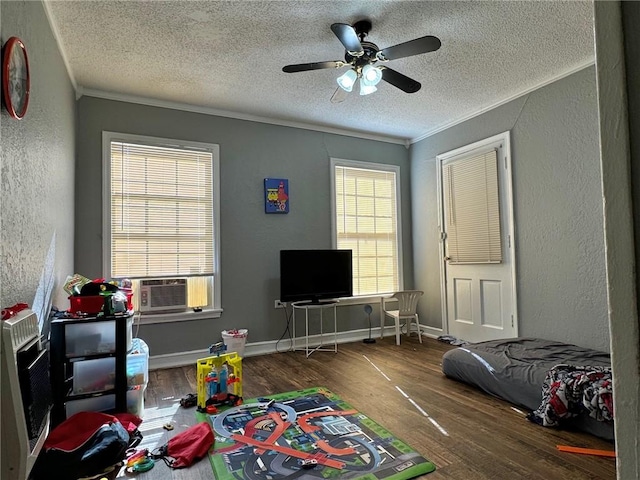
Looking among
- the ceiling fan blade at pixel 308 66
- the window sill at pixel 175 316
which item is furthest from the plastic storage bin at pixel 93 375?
the ceiling fan blade at pixel 308 66

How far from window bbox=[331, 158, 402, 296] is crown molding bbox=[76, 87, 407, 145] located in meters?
0.40

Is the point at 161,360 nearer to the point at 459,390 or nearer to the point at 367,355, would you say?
the point at 367,355

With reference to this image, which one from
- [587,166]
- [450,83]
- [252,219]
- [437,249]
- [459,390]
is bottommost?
[459,390]

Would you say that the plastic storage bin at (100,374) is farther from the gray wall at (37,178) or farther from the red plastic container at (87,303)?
the gray wall at (37,178)

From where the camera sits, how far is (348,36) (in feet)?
8.07

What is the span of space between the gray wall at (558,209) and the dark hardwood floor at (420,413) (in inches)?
47.6

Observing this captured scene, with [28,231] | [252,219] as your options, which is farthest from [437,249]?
[28,231]

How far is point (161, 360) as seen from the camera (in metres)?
3.89

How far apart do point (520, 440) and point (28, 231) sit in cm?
307

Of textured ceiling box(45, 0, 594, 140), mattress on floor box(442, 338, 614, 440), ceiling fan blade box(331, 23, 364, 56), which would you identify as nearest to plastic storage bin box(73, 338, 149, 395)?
textured ceiling box(45, 0, 594, 140)

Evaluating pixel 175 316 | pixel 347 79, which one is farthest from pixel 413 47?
Answer: pixel 175 316

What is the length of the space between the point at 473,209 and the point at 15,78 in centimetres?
431

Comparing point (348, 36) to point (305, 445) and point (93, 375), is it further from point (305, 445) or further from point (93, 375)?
point (93, 375)

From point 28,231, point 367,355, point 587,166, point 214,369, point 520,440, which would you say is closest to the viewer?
point 28,231
